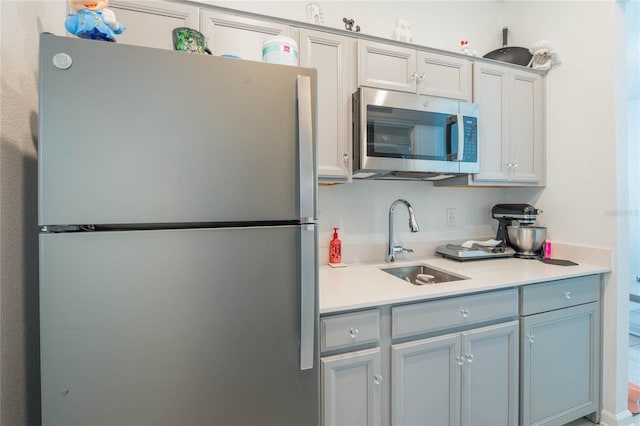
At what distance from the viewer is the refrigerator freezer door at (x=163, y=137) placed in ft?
2.43

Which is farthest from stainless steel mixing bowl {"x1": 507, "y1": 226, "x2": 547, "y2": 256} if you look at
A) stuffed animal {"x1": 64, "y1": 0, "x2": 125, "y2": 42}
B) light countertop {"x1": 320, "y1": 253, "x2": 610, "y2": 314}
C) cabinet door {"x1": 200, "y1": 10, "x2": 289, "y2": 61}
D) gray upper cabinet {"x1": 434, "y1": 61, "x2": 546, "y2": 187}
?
stuffed animal {"x1": 64, "y1": 0, "x2": 125, "y2": 42}

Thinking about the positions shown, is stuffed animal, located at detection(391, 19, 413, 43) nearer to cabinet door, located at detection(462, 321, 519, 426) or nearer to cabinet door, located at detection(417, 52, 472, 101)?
cabinet door, located at detection(417, 52, 472, 101)

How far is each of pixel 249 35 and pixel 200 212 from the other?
3.40 feet

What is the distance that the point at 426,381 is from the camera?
1.31 metres

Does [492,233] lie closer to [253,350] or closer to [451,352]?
[451,352]

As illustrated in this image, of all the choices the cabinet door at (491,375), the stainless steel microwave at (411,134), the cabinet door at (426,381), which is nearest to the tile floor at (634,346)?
the cabinet door at (491,375)

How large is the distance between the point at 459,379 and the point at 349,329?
63cm

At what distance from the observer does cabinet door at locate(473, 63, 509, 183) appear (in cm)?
190

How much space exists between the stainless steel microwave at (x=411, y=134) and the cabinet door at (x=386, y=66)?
86mm

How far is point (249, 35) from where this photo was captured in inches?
56.2

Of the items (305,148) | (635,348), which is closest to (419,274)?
(305,148)

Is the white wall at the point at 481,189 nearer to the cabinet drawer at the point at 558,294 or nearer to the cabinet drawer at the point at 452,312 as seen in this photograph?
the cabinet drawer at the point at 558,294

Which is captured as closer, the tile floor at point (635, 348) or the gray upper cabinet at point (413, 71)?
the gray upper cabinet at point (413, 71)

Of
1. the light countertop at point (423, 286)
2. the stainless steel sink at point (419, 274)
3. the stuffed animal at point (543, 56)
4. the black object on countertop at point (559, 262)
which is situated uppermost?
the stuffed animal at point (543, 56)
